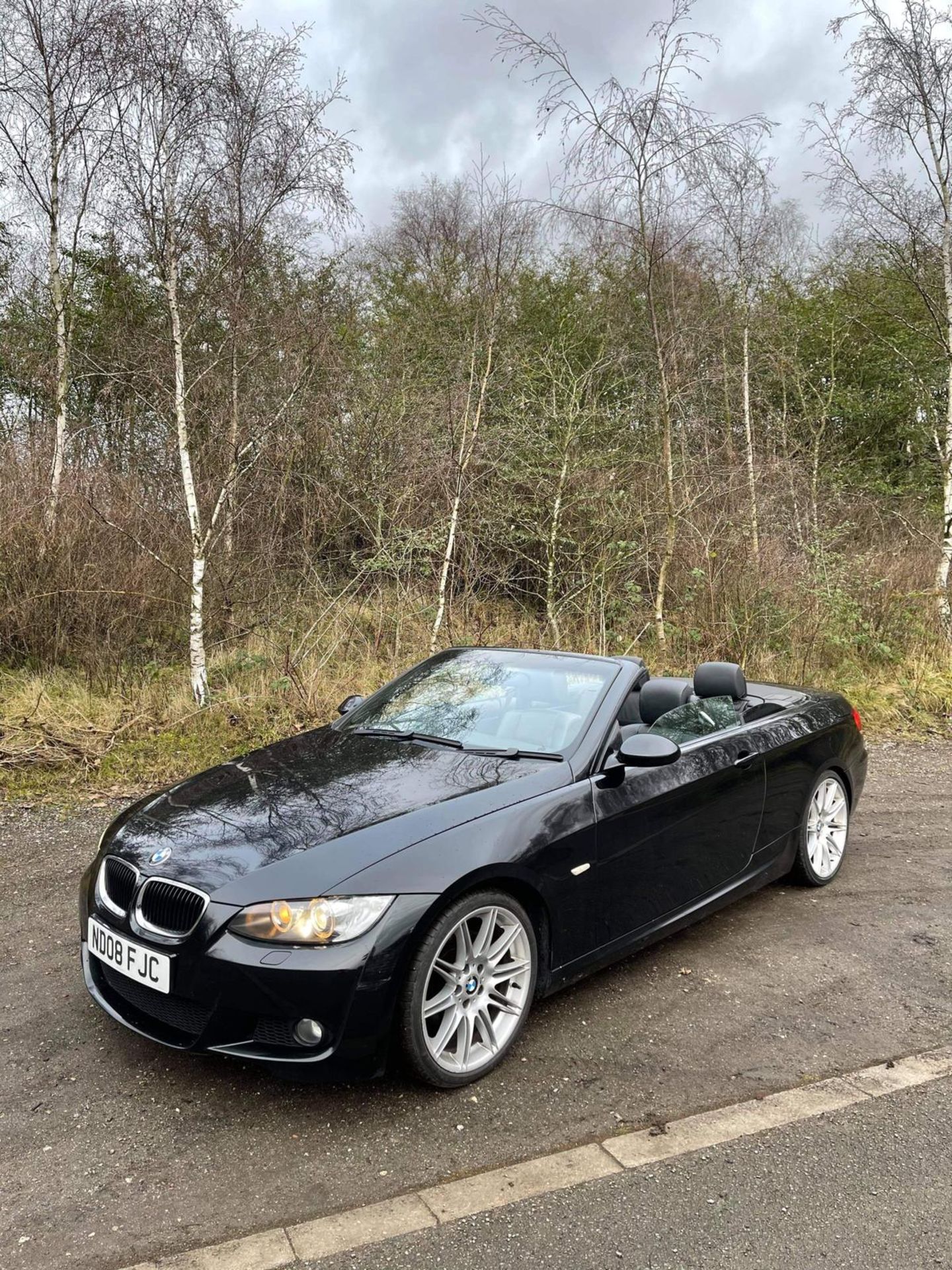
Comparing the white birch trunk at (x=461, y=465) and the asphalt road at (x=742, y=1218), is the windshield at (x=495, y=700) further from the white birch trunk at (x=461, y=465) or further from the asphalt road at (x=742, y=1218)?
the white birch trunk at (x=461, y=465)

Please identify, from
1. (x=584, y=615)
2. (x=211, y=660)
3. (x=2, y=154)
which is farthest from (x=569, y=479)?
(x=2, y=154)

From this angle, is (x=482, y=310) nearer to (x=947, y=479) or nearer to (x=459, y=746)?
(x=947, y=479)

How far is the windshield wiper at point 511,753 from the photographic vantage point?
3438mm

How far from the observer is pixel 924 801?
643cm

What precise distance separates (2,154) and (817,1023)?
1232 centimetres

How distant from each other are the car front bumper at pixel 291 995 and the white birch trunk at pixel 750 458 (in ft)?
32.9

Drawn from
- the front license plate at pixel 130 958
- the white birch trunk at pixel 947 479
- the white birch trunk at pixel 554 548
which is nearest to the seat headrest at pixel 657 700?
the front license plate at pixel 130 958

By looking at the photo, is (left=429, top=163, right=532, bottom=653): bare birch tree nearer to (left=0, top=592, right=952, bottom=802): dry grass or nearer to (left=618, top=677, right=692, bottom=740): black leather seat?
(left=0, top=592, right=952, bottom=802): dry grass

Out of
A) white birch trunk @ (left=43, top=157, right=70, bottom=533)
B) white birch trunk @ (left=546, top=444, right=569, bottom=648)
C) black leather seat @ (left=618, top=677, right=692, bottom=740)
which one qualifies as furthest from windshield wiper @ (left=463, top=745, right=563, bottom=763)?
white birch trunk @ (left=43, top=157, right=70, bottom=533)

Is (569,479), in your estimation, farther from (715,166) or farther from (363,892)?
(363,892)

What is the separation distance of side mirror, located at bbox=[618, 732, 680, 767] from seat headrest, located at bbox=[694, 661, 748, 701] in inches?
39.0

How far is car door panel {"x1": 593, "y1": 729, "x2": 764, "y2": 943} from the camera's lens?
3.29 metres

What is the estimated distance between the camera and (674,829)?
3574 millimetres

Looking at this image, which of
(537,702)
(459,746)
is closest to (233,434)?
(537,702)
